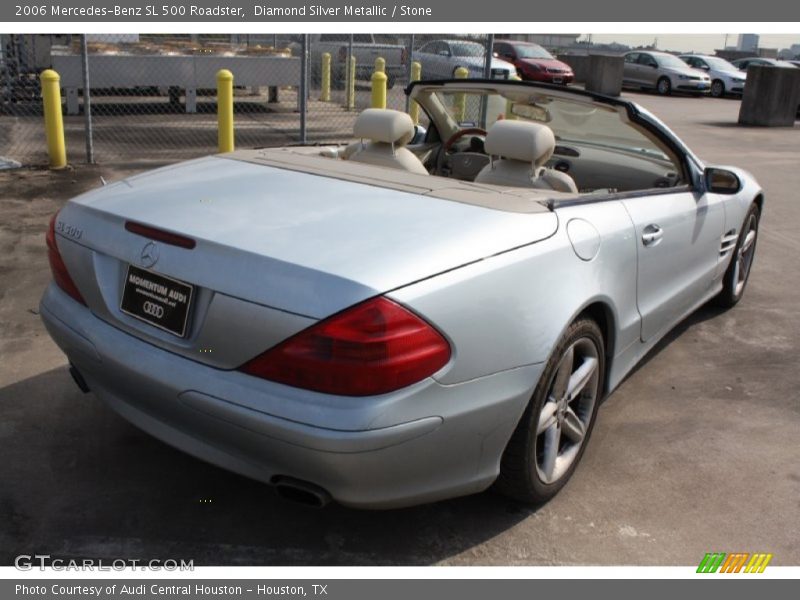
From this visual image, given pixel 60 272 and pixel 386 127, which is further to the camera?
pixel 386 127

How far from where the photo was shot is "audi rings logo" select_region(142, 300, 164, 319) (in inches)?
103

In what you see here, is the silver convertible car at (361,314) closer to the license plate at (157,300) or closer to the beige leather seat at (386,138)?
the license plate at (157,300)

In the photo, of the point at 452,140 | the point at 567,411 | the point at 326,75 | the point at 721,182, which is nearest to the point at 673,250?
the point at 721,182

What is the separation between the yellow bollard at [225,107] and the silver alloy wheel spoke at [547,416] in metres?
7.75

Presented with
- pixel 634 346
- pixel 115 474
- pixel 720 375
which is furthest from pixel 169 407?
pixel 720 375

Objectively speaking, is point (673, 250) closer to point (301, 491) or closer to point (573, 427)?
point (573, 427)

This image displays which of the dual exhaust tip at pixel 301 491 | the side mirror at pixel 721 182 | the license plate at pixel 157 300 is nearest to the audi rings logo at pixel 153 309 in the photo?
the license plate at pixel 157 300

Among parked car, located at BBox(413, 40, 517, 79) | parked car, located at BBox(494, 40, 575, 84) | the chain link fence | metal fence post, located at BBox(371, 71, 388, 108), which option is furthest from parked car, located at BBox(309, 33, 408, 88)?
parked car, located at BBox(494, 40, 575, 84)

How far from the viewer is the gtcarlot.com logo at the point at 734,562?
9.28ft

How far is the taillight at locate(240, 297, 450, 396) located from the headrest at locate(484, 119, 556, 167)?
150cm

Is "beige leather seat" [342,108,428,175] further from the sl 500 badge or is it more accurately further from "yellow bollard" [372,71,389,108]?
"yellow bollard" [372,71,389,108]

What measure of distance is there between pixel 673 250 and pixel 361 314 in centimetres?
213

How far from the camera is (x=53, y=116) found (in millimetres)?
8969

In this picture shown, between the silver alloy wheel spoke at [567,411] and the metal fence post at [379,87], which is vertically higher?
the metal fence post at [379,87]
